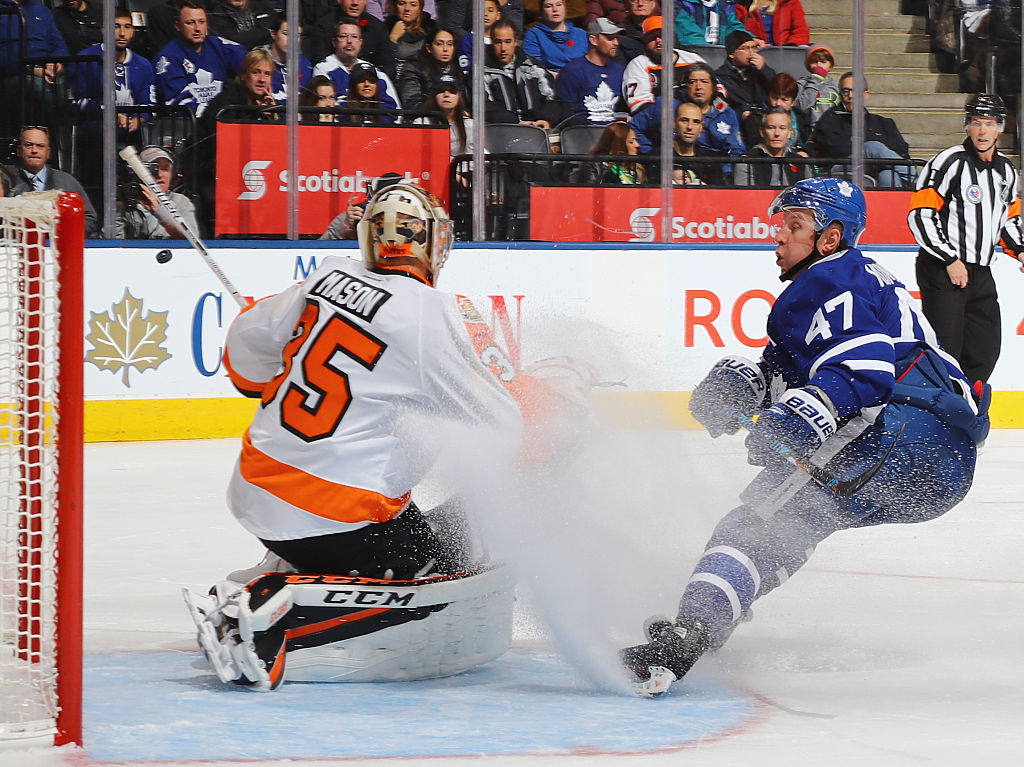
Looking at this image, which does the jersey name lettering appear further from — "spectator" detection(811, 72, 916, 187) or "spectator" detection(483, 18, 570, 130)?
"spectator" detection(811, 72, 916, 187)

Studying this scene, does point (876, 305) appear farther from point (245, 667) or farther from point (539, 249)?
point (539, 249)

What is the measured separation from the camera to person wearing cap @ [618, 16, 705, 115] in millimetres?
7828

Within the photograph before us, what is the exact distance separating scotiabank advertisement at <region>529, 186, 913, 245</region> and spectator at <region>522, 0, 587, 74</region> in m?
0.66

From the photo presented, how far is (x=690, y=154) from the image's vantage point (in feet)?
26.1

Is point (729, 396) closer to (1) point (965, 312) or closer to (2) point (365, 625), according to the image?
(2) point (365, 625)

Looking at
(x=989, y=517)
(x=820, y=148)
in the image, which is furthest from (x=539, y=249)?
(x=989, y=517)

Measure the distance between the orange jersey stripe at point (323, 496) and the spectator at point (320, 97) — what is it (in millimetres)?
4802

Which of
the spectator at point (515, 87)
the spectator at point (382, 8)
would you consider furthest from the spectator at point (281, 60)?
the spectator at point (515, 87)

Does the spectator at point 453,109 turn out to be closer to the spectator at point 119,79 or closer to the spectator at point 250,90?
the spectator at point 250,90

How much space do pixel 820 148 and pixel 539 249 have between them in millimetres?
1640

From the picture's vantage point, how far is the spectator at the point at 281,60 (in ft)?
23.8

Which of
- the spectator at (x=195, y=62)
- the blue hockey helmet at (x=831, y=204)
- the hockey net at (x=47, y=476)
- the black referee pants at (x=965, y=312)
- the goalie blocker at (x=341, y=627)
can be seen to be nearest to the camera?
the hockey net at (x=47, y=476)

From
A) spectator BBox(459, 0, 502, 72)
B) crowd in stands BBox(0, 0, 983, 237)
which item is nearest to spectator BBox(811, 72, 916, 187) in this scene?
crowd in stands BBox(0, 0, 983, 237)

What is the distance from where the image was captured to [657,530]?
3.12 m
